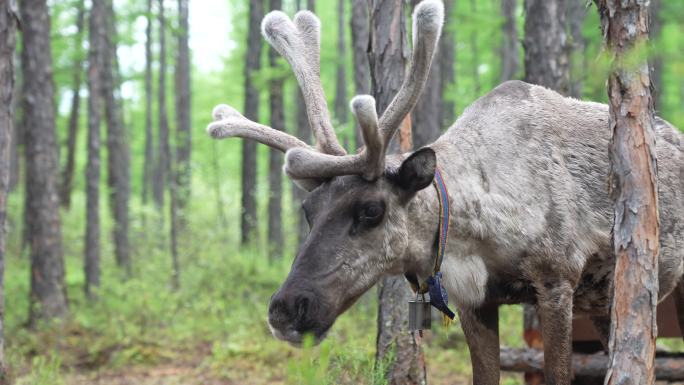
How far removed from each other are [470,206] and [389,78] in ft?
6.13

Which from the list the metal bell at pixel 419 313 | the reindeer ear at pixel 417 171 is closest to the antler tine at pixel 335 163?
the reindeer ear at pixel 417 171

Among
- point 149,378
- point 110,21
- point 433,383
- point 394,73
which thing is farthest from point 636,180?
point 110,21

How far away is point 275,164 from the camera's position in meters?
15.7

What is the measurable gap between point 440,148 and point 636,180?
1342 millimetres

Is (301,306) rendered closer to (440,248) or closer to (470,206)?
(440,248)

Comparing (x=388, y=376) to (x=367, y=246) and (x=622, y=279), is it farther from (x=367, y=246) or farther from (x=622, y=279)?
(x=622, y=279)

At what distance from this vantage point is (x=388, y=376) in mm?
5766

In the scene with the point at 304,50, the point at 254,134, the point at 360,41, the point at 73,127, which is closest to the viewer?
the point at 254,134

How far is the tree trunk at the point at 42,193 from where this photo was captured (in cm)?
1077

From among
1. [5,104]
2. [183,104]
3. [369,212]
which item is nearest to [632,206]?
[369,212]

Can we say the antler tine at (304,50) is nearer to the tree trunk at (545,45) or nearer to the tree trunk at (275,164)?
the tree trunk at (545,45)

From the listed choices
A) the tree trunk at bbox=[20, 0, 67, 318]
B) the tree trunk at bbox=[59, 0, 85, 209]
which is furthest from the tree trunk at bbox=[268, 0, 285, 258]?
the tree trunk at bbox=[59, 0, 85, 209]

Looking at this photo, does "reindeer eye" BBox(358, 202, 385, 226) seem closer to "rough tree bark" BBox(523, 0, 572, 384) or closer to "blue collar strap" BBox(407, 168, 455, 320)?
"blue collar strap" BBox(407, 168, 455, 320)

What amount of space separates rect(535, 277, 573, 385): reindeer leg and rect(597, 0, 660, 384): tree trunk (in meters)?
0.75
